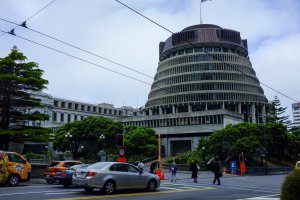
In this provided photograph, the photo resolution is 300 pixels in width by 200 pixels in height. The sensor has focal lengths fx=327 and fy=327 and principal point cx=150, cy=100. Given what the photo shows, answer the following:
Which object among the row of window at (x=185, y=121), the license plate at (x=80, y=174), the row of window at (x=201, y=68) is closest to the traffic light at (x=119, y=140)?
the license plate at (x=80, y=174)

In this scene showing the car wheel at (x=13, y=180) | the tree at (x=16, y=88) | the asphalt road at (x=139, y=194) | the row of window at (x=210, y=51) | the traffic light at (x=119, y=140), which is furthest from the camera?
the row of window at (x=210, y=51)

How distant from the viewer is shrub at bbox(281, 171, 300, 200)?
23.7ft

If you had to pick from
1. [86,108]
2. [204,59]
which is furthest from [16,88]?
[86,108]

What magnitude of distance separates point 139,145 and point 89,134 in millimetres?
10227

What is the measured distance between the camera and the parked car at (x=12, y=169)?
1788cm

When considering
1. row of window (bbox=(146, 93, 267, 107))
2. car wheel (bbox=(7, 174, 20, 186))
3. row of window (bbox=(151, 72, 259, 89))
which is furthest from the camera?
row of window (bbox=(151, 72, 259, 89))

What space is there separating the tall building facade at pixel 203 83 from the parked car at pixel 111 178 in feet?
224

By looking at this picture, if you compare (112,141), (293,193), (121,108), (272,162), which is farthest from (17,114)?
(121,108)

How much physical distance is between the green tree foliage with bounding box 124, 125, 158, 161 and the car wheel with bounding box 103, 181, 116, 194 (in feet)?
153

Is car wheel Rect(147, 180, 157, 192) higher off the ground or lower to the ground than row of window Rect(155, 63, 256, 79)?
lower

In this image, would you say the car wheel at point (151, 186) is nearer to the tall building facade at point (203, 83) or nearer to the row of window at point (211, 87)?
the tall building facade at point (203, 83)

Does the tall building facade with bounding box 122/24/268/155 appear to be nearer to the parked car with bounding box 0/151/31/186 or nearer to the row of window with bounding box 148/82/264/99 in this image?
the row of window with bounding box 148/82/264/99

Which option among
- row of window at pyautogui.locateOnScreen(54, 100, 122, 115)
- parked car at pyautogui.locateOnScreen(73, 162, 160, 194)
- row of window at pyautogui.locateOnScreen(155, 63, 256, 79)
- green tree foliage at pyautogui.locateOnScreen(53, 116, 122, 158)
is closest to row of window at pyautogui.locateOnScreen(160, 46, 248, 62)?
row of window at pyautogui.locateOnScreen(155, 63, 256, 79)

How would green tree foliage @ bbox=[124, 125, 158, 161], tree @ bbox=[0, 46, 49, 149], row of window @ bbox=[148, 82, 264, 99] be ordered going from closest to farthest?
1. tree @ bbox=[0, 46, 49, 149]
2. green tree foliage @ bbox=[124, 125, 158, 161]
3. row of window @ bbox=[148, 82, 264, 99]
